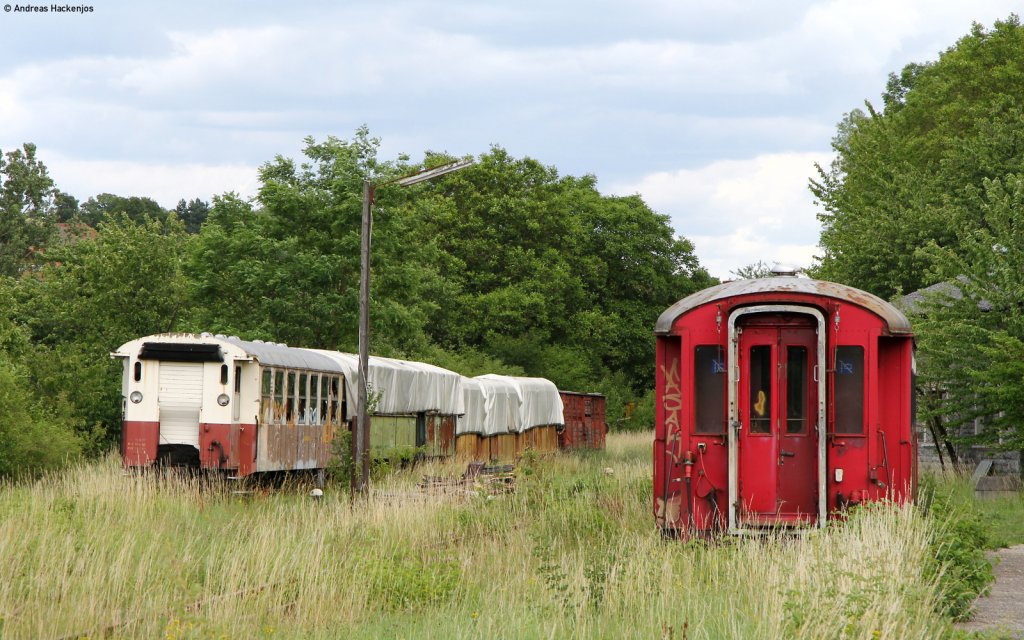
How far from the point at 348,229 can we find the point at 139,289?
6.26m

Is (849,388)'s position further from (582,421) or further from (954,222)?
(582,421)

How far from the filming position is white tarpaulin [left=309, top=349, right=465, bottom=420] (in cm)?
2650

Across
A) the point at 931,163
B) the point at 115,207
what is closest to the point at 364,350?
the point at 931,163

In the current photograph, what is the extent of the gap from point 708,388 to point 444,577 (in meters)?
4.30

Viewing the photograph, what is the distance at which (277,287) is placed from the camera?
35531mm

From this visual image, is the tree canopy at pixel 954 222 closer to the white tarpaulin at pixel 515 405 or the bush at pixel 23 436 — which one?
the white tarpaulin at pixel 515 405

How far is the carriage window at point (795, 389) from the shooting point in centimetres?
1423

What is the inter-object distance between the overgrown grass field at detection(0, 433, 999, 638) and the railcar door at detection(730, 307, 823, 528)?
0.67 meters

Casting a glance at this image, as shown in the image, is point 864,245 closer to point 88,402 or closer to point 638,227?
point 638,227

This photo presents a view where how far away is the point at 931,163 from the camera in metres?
50.9

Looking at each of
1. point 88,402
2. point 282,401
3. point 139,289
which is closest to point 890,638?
point 282,401

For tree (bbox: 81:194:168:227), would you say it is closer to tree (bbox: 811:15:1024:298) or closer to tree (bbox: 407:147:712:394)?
tree (bbox: 407:147:712:394)

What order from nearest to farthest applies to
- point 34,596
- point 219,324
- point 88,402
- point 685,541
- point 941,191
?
point 34,596, point 685,541, point 88,402, point 219,324, point 941,191

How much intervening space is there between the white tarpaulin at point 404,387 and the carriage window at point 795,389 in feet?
38.0
